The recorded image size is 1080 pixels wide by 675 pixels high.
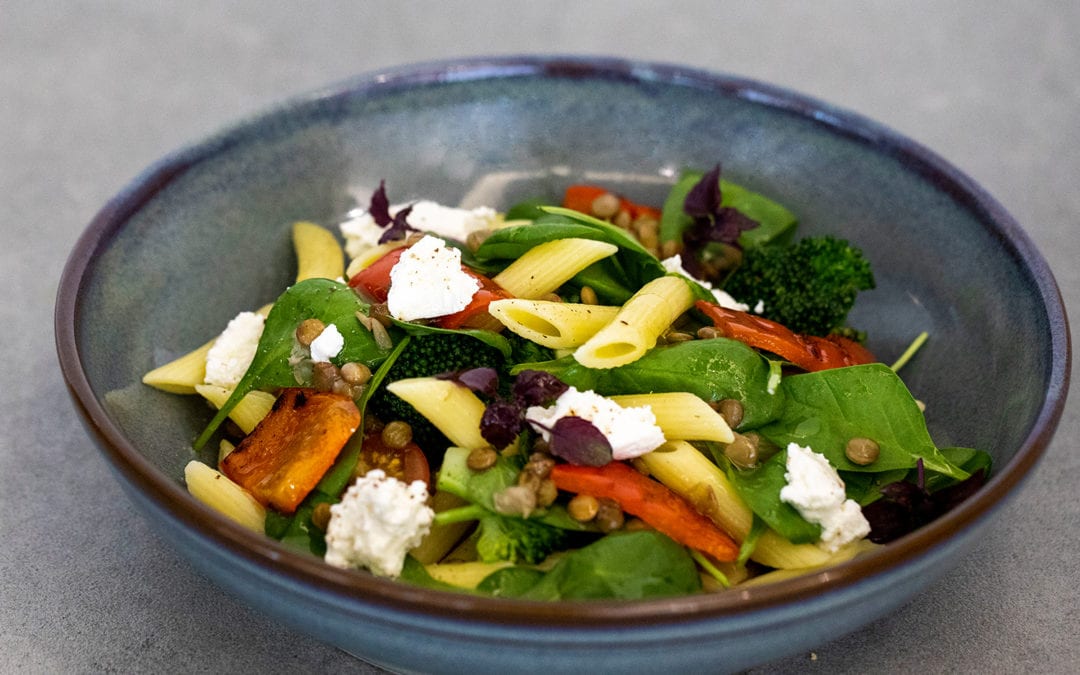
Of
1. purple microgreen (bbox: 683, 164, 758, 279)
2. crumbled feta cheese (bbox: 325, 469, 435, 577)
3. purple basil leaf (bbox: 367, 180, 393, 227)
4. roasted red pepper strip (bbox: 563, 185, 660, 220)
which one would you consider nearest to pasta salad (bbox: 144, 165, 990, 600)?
crumbled feta cheese (bbox: 325, 469, 435, 577)

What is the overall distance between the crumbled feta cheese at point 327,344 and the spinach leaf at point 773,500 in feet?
2.57

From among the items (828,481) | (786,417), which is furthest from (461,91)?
A: (828,481)

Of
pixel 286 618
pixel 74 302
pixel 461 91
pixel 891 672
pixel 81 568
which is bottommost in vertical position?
pixel 81 568

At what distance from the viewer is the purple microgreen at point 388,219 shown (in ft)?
8.02

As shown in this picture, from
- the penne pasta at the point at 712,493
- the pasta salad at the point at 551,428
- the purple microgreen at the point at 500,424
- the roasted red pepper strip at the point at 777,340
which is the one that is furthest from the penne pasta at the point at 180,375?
the roasted red pepper strip at the point at 777,340

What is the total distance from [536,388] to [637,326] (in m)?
0.26

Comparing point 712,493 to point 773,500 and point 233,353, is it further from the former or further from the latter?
point 233,353

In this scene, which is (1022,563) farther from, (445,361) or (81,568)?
(81,568)

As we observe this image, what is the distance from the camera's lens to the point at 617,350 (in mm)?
2037

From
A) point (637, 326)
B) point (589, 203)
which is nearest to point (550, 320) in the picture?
point (637, 326)

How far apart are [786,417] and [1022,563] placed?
0.70 m

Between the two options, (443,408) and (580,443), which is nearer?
(580,443)

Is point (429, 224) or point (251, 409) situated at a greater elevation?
point (429, 224)

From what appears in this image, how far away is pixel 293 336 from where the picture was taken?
2.12m
